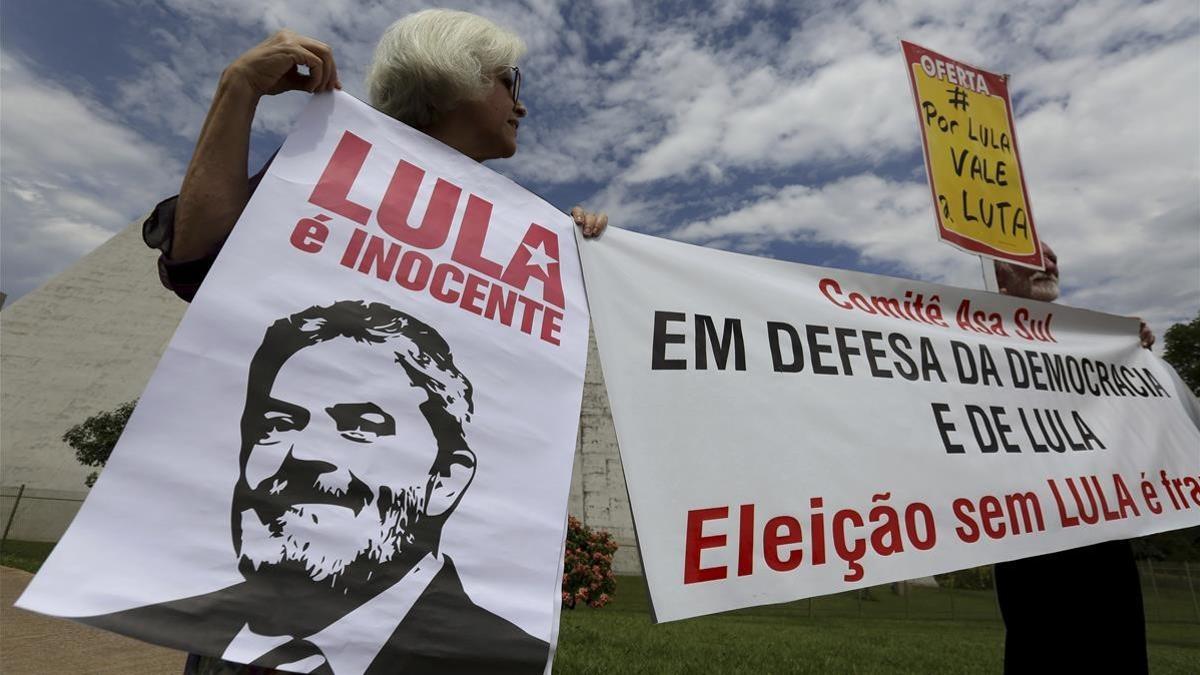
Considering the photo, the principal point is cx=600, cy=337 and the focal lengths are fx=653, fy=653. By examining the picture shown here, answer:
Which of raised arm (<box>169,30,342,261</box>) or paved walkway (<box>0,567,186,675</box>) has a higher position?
raised arm (<box>169,30,342,261</box>)

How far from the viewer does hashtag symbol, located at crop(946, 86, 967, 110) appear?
3.32 meters

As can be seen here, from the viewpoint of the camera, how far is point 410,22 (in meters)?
1.63

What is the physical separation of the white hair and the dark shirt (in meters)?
0.62

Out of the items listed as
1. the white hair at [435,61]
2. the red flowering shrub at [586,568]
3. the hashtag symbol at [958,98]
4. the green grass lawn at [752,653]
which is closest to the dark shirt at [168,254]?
the white hair at [435,61]

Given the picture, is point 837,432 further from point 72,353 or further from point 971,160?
point 72,353

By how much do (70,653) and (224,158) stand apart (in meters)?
5.37

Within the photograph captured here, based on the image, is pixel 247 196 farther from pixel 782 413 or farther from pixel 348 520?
pixel 782 413

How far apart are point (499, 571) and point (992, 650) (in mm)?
9700

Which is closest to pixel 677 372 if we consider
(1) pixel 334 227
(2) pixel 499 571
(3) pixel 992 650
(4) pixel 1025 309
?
(2) pixel 499 571

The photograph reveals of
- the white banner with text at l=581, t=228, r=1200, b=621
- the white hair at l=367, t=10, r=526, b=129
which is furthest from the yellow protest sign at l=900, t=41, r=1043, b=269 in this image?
the white hair at l=367, t=10, r=526, b=129

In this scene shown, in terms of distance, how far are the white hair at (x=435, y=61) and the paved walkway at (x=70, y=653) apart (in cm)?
420

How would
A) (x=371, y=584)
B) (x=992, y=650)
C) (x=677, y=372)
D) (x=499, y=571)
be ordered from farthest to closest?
(x=992, y=650)
(x=677, y=372)
(x=499, y=571)
(x=371, y=584)

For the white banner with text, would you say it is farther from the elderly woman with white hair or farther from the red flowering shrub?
the red flowering shrub

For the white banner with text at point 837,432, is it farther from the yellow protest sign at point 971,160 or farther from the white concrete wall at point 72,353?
the white concrete wall at point 72,353
